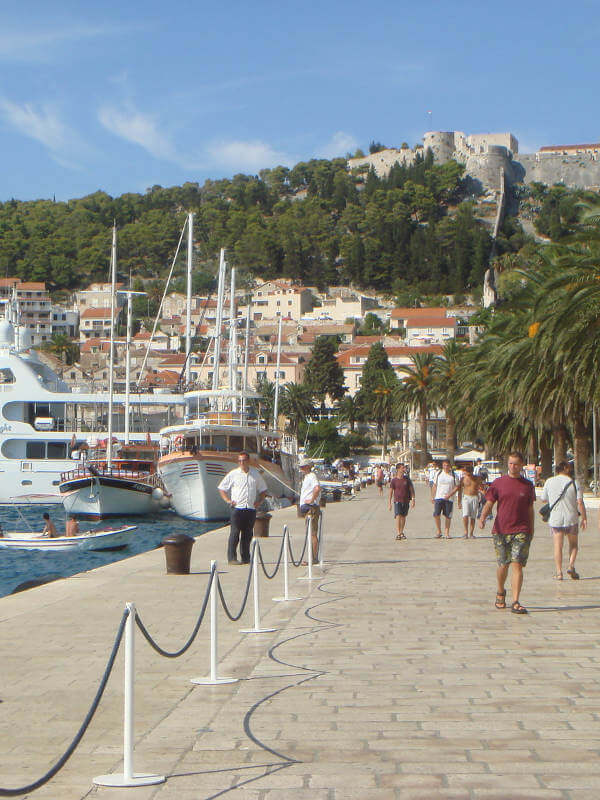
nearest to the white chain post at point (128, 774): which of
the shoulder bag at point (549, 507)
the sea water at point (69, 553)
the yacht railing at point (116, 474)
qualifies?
the shoulder bag at point (549, 507)

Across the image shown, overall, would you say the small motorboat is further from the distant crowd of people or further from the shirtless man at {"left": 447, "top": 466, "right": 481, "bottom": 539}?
the shirtless man at {"left": 447, "top": 466, "right": 481, "bottom": 539}

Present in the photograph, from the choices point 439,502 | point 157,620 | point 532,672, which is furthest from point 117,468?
point 532,672

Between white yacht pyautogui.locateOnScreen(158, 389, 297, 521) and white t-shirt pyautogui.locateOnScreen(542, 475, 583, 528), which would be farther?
white yacht pyautogui.locateOnScreen(158, 389, 297, 521)

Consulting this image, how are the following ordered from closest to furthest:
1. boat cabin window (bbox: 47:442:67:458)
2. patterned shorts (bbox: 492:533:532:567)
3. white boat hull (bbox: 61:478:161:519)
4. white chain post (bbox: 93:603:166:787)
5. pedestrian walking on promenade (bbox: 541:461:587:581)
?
white chain post (bbox: 93:603:166:787) → patterned shorts (bbox: 492:533:532:567) → pedestrian walking on promenade (bbox: 541:461:587:581) → white boat hull (bbox: 61:478:161:519) → boat cabin window (bbox: 47:442:67:458)

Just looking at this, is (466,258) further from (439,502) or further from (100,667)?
(100,667)

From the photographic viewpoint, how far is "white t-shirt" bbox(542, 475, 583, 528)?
47.4 ft

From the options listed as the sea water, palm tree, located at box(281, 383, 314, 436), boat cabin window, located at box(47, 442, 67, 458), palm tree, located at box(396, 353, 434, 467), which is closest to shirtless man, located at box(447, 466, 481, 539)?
the sea water

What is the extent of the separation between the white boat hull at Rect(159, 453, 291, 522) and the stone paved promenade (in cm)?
2634

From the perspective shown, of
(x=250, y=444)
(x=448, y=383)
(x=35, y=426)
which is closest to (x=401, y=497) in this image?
(x=250, y=444)

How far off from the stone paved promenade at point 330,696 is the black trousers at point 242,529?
2295 millimetres

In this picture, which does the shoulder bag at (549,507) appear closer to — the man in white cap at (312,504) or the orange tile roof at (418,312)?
the man in white cap at (312,504)

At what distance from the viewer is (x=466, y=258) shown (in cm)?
17738

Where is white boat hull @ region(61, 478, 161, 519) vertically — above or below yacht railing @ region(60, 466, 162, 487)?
below

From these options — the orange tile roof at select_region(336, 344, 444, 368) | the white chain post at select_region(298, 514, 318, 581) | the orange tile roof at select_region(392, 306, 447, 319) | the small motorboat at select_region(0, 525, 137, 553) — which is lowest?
the small motorboat at select_region(0, 525, 137, 553)
